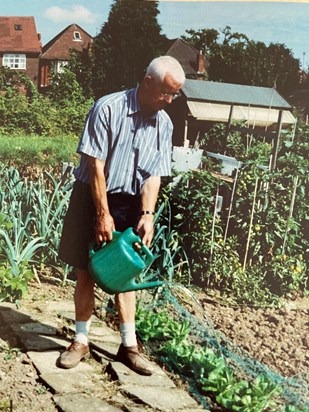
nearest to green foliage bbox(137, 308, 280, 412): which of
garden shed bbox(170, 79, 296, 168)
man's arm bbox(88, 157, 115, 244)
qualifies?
man's arm bbox(88, 157, 115, 244)

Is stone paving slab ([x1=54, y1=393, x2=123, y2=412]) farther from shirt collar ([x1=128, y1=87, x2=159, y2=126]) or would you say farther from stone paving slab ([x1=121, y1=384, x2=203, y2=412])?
shirt collar ([x1=128, y1=87, x2=159, y2=126])

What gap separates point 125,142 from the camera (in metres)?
2.21

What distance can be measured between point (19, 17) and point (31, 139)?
0.51 meters

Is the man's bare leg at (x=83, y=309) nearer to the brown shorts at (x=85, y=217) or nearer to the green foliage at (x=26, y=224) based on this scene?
the brown shorts at (x=85, y=217)

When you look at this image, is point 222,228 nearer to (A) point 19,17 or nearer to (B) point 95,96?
(B) point 95,96

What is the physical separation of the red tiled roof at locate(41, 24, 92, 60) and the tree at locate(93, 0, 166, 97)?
0.16 ft

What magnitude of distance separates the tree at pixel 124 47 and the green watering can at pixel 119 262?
2.05 ft

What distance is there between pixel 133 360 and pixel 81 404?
0.32 metres

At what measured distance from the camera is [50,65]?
98.8 inches

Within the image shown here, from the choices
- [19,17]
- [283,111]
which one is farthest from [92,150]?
[283,111]

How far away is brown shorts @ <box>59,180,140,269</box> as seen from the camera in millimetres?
2248

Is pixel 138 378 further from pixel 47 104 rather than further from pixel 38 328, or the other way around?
pixel 47 104

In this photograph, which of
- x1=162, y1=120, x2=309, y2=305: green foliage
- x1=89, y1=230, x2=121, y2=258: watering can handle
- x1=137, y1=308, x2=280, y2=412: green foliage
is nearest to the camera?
x1=137, y1=308, x2=280, y2=412: green foliage

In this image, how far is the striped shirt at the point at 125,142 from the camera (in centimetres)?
216
